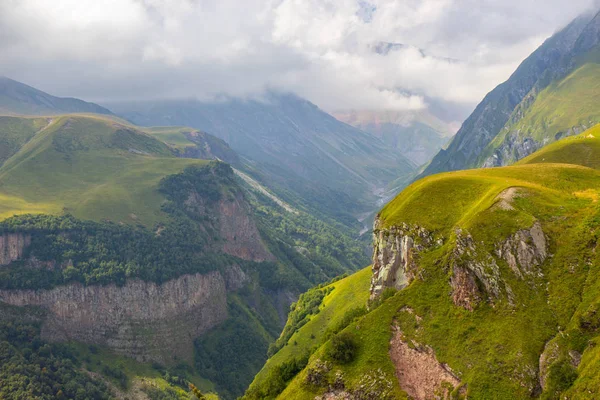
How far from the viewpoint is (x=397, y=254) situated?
91.9 meters

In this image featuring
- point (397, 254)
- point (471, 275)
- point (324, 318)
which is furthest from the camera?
point (324, 318)

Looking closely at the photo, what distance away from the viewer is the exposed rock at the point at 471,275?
232ft

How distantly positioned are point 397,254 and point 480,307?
2451 centimetres

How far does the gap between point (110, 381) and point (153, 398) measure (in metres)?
21.1

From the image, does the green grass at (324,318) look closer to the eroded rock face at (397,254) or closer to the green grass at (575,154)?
the eroded rock face at (397,254)

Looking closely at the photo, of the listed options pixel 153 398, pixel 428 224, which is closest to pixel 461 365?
pixel 428 224

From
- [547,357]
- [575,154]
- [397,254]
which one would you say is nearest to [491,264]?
[547,357]

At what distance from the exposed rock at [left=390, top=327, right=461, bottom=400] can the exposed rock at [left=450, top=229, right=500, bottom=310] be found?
1095 cm

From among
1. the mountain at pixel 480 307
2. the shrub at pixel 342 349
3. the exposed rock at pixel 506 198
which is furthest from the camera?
the exposed rock at pixel 506 198

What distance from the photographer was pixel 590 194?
8331 centimetres

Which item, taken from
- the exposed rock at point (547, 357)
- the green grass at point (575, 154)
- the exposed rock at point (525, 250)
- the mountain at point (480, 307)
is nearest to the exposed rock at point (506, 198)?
the mountain at point (480, 307)

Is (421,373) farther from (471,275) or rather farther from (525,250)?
(525,250)

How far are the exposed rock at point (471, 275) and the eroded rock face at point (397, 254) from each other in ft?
30.9

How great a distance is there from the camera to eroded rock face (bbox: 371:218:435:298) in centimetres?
8581
